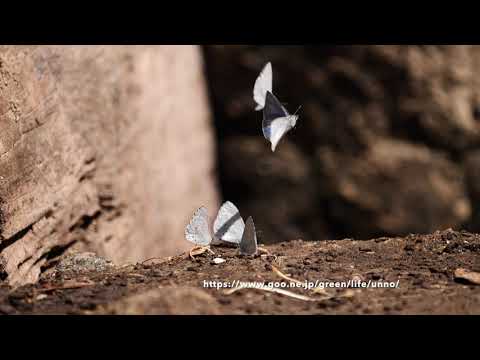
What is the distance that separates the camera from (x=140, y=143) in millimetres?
4621

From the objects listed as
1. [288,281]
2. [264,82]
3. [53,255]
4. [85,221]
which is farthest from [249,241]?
[85,221]

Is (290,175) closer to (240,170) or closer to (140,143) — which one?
(240,170)

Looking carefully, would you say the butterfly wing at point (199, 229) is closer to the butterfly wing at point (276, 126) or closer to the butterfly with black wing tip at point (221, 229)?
the butterfly with black wing tip at point (221, 229)

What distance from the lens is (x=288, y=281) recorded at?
2205 millimetres

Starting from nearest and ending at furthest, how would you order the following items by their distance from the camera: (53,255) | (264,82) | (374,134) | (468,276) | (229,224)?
(468,276)
(264,82)
(229,224)
(53,255)
(374,134)

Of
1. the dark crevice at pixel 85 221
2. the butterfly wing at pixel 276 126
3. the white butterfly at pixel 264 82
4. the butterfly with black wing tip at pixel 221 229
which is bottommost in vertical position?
the dark crevice at pixel 85 221

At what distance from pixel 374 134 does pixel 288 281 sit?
4.29 meters

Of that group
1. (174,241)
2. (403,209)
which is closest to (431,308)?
(174,241)

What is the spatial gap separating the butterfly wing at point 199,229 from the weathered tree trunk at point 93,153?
733 millimetres

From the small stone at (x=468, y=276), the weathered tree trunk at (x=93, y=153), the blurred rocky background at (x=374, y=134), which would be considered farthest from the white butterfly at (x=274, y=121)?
the blurred rocky background at (x=374, y=134)

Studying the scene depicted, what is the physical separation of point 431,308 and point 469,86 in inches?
185

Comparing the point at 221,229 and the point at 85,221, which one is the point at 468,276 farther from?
the point at 85,221

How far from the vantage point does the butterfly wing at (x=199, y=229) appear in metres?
2.51

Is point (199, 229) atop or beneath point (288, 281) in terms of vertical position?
atop
